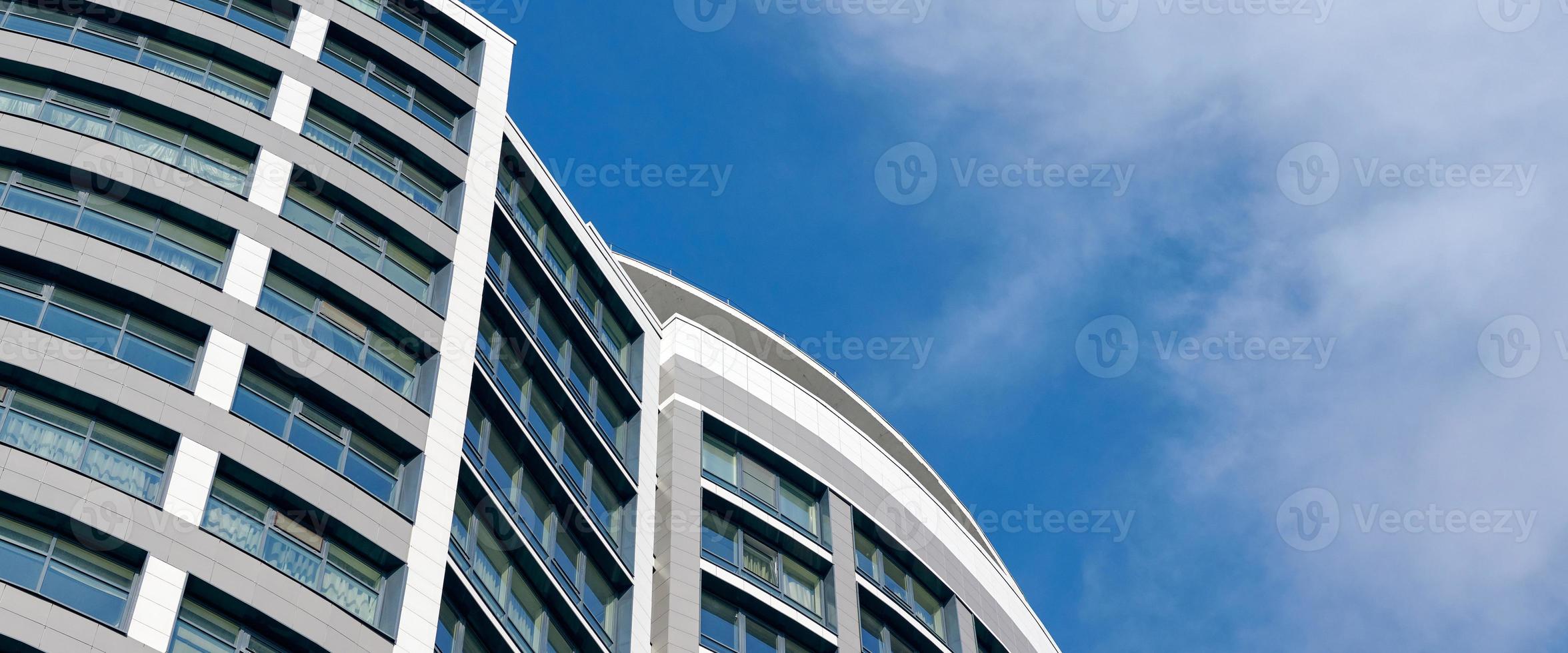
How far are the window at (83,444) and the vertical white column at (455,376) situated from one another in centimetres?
475

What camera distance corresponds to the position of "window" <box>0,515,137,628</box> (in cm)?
2789

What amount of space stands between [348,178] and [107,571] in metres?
12.4

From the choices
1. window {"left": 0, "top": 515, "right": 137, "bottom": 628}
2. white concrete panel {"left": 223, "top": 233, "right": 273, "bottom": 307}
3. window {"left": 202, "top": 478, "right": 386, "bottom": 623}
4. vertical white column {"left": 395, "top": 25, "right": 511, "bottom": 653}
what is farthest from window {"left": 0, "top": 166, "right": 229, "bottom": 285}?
window {"left": 0, "top": 515, "right": 137, "bottom": 628}

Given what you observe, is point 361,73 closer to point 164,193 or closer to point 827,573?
point 164,193

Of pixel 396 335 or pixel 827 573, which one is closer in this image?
pixel 396 335

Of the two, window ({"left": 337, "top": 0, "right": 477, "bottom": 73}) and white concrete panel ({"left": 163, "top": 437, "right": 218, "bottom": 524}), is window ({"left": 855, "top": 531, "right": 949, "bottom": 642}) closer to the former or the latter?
window ({"left": 337, "top": 0, "right": 477, "bottom": 73})

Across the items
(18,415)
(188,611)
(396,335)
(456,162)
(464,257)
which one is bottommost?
(188,611)

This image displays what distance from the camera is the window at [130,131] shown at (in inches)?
1437

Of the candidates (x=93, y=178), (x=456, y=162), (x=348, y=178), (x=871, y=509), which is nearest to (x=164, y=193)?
(x=93, y=178)

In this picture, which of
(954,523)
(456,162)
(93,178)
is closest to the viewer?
(93,178)

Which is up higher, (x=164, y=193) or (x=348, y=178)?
(x=348, y=178)

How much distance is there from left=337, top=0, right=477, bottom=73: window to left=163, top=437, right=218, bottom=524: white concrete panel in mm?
16380

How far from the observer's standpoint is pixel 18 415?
98.9 ft

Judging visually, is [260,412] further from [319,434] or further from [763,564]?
[763,564]
